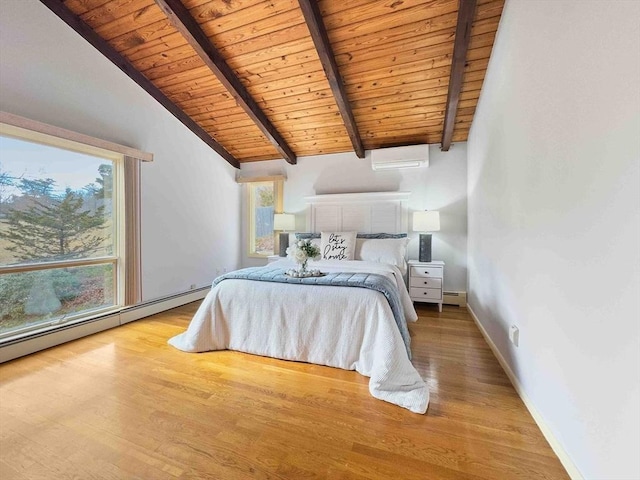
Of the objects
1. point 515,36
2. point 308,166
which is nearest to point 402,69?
point 515,36

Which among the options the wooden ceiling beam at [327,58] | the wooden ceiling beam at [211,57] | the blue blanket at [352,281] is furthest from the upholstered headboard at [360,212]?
the blue blanket at [352,281]

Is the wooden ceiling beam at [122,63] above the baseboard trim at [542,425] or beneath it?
above

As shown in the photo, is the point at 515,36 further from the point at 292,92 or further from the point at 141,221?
the point at 141,221

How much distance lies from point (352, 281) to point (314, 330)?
496 mm

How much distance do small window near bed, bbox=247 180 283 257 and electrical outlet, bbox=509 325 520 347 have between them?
3647 mm

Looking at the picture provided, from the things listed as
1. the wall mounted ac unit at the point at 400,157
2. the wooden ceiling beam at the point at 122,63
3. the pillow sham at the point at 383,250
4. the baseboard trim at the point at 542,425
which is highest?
the wooden ceiling beam at the point at 122,63

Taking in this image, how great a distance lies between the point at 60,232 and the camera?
2.55 metres

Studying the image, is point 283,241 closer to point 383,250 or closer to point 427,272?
point 383,250

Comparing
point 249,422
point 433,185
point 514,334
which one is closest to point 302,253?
point 249,422

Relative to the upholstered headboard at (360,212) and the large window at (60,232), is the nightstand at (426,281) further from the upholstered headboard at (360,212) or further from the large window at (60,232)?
the large window at (60,232)

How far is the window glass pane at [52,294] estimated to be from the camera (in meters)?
2.24

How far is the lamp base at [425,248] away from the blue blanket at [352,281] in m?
1.48

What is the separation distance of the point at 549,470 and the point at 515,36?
254 centimetres

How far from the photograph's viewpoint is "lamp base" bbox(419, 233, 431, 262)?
3.58 metres
